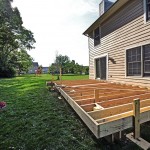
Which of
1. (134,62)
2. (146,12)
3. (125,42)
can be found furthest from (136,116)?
(125,42)

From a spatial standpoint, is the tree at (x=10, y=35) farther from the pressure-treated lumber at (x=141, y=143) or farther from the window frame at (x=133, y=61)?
the pressure-treated lumber at (x=141, y=143)

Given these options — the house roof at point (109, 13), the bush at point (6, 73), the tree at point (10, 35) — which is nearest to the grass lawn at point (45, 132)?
the house roof at point (109, 13)

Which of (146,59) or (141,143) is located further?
(146,59)

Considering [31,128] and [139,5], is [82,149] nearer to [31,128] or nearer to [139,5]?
[31,128]

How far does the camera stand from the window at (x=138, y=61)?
641 centimetres

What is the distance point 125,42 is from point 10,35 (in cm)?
2417

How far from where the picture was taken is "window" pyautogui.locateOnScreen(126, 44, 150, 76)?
21.0 feet

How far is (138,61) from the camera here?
6.91 m

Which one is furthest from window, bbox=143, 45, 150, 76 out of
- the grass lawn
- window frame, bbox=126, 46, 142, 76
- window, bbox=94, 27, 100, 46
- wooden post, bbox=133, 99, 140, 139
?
window, bbox=94, 27, 100, 46

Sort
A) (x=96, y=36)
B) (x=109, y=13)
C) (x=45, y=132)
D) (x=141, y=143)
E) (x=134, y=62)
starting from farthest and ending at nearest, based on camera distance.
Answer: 1. (x=96, y=36)
2. (x=109, y=13)
3. (x=134, y=62)
4. (x=45, y=132)
5. (x=141, y=143)

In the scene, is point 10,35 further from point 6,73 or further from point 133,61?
point 133,61

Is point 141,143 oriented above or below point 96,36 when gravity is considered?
below

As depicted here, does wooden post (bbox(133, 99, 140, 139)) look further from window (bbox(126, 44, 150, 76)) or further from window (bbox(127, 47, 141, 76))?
window (bbox(127, 47, 141, 76))

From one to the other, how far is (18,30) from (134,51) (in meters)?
Result: 28.4
